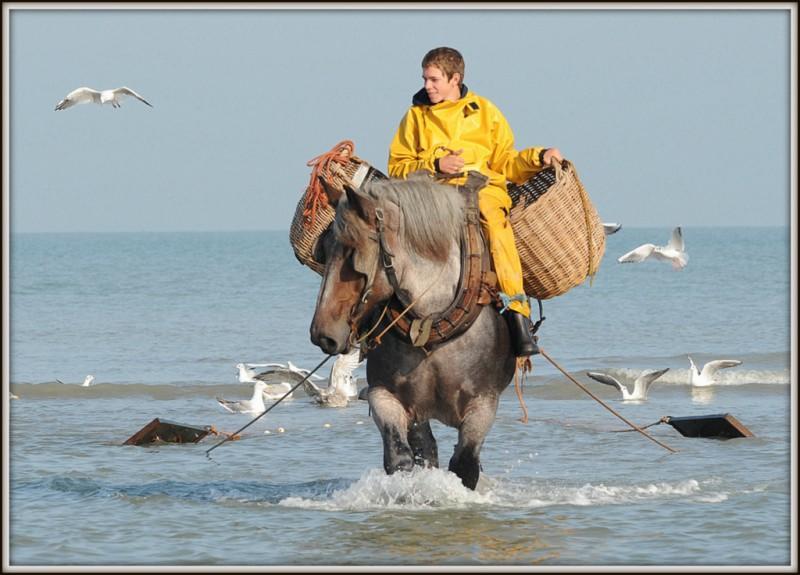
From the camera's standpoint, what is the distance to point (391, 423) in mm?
8680

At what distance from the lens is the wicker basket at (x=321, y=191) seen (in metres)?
8.94

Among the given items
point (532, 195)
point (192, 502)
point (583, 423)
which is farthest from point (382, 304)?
point (583, 423)

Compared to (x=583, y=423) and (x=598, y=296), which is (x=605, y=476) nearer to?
(x=583, y=423)

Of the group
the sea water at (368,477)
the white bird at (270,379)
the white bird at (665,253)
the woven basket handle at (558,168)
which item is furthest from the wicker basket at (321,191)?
the white bird at (665,253)

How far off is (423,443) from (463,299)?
118 cm

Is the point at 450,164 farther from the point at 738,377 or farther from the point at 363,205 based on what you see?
the point at 738,377

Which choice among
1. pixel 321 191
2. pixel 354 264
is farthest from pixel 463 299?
pixel 321 191

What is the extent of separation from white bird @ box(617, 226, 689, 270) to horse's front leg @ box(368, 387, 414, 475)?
8949mm

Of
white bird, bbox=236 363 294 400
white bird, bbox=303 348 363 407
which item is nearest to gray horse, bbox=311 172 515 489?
white bird, bbox=236 363 294 400

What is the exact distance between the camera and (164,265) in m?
65.8

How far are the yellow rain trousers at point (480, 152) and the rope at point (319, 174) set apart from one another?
289 mm

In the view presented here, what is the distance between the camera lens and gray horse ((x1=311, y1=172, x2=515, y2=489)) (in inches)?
321

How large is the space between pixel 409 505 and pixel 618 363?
43.3 ft

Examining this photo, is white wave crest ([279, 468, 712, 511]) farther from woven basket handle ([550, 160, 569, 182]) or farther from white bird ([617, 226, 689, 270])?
white bird ([617, 226, 689, 270])
